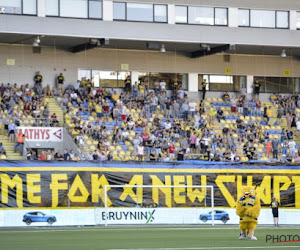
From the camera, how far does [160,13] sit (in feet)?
164

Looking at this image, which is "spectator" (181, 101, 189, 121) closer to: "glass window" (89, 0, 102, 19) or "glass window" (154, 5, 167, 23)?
"glass window" (154, 5, 167, 23)

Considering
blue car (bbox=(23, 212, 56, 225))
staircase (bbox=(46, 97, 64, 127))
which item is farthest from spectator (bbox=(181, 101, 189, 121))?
blue car (bbox=(23, 212, 56, 225))

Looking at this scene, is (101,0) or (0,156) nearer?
(0,156)

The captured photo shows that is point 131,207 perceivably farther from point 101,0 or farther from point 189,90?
point 189,90

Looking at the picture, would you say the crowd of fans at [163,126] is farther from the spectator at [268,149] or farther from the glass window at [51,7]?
the glass window at [51,7]

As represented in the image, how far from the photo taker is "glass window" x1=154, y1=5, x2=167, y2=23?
50.0m

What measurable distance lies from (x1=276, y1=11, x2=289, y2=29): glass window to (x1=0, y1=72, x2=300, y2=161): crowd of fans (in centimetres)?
539

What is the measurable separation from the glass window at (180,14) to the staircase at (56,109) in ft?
30.7

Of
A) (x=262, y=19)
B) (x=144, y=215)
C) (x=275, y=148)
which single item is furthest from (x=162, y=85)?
(x=144, y=215)

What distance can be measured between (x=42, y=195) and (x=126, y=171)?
385 cm

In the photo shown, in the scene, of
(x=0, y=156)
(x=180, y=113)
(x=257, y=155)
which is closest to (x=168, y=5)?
(x=180, y=113)

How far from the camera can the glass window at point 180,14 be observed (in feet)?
166

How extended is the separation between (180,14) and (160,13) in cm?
135

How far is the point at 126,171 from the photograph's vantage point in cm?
3500
